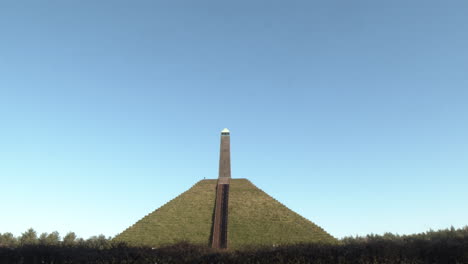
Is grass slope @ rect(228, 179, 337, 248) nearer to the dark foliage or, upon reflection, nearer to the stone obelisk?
the stone obelisk

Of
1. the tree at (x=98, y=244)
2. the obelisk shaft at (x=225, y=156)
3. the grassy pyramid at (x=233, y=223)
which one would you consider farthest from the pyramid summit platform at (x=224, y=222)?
the tree at (x=98, y=244)

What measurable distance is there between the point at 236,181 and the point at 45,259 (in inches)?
1458

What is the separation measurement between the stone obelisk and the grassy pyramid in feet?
2.20

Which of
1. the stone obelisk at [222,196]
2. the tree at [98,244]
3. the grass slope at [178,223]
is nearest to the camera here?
the tree at [98,244]

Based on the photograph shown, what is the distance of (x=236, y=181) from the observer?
54.3 m

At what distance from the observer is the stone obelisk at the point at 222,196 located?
123 ft

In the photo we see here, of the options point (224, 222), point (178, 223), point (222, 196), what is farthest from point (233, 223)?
point (222, 196)

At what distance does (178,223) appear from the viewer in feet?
137

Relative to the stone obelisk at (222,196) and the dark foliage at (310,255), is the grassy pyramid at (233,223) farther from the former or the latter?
the dark foliage at (310,255)

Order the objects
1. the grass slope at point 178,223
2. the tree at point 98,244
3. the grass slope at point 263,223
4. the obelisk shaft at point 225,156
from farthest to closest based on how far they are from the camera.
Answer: the obelisk shaft at point 225,156 < the grass slope at point 178,223 < the grass slope at point 263,223 < the tree at point 98,244

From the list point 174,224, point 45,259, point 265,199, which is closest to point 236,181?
point 265,199

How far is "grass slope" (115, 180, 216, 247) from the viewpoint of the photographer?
3806 cm

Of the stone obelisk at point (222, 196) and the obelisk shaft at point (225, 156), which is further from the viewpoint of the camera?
the obelisk shaft at point (225, 156)

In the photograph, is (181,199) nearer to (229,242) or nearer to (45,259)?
(229,242)
